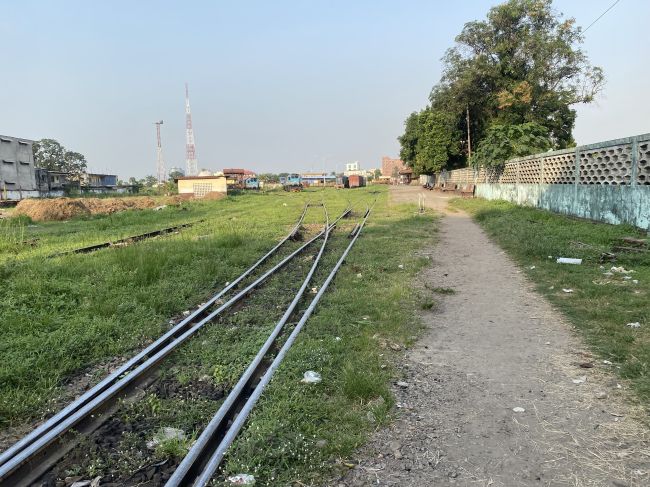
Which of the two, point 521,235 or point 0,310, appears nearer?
point 0,310

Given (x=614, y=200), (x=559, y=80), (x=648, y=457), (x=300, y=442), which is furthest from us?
(x=559, y=80)

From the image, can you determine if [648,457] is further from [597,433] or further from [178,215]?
[178,215]

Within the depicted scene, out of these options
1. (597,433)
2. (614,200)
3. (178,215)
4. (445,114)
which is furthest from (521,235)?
(445,114)

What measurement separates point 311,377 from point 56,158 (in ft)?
349

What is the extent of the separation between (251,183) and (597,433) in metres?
67.9

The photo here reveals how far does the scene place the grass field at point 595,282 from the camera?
442 cm

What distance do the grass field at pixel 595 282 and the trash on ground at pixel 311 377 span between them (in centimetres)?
263

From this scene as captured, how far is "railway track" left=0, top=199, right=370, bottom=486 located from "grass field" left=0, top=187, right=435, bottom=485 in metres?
0.13

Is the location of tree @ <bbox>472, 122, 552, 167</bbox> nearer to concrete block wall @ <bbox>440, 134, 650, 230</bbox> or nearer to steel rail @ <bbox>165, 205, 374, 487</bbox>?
concrete block wall @ <bbox>440, 134, 650, 230</bbox>

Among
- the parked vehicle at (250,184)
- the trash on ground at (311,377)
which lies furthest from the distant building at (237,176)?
the trash on ground at (311,377)

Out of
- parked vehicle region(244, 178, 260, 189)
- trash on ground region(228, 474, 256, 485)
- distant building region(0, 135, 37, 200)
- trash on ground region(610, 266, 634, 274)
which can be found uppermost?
distant building region(0, 135, 37, 200)

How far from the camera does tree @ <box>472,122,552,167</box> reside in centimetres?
2303

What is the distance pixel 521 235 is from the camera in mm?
11547

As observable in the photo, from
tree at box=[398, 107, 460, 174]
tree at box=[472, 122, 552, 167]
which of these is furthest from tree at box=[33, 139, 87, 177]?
tree at box=[472, 122, 552, 167]
